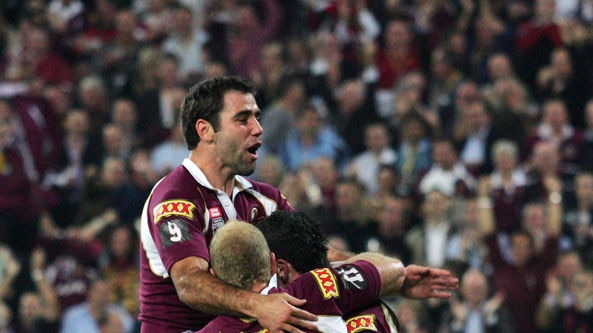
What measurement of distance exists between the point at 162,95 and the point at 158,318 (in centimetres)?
774

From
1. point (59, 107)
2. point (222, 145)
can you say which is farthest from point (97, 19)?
point (222, 145)

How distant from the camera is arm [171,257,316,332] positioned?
4746mm

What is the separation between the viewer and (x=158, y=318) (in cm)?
547

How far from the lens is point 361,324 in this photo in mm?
5102

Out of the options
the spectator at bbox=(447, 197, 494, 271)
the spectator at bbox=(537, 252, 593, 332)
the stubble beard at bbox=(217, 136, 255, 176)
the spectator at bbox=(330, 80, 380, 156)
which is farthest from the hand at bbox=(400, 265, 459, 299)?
the spectator at bbox=(330, 80, 380, 156)

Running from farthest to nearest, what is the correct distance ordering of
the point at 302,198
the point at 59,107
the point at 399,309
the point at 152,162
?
the point at 59,107 < the point at 152,162 < the point at 302,198 < the point at 399,309

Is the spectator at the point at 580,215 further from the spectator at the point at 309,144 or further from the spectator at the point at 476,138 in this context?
the spectator at the point at 309,144

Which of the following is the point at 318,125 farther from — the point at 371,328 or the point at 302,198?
the point at 371,328

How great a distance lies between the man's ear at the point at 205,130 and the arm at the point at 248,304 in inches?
30.4

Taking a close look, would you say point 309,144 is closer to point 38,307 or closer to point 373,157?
point 373,157

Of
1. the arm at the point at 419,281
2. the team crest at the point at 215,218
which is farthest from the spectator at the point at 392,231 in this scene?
the team crest at the point at 215,218

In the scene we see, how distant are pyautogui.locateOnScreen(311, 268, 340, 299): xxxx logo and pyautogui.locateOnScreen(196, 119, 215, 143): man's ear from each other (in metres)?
0.89

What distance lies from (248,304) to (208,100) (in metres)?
1.13

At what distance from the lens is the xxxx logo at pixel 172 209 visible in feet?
17.4
